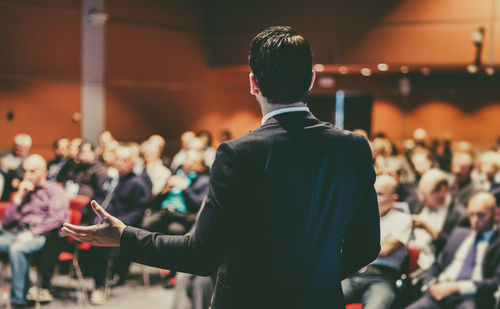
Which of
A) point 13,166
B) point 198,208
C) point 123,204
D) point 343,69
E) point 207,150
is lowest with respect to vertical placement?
point 198,208

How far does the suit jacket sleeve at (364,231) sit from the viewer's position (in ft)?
4.72

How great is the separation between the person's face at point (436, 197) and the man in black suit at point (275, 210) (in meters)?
3.70

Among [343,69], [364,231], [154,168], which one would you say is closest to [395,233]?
[364,231]

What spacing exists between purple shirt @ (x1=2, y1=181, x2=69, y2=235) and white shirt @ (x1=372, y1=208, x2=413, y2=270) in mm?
2846

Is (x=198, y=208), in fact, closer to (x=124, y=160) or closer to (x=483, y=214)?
(x=124, y=160)

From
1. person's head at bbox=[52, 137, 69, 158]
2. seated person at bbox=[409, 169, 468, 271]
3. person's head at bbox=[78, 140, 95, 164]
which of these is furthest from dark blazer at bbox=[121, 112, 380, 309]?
person's head at bbox=[52, 137, 69, 158]

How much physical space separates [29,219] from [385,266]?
3.27 metres

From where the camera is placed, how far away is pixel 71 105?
918 centimetres

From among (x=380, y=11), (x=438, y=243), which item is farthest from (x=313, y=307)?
(x=380, y=11)

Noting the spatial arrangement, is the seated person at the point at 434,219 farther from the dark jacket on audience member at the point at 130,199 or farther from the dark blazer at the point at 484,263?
the dark jacket on audience member at the point at 130,199

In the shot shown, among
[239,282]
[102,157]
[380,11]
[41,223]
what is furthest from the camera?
[380,11]

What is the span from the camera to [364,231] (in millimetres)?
1457

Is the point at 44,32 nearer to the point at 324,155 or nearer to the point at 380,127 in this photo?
the point at 380,127

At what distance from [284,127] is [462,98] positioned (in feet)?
38.8
